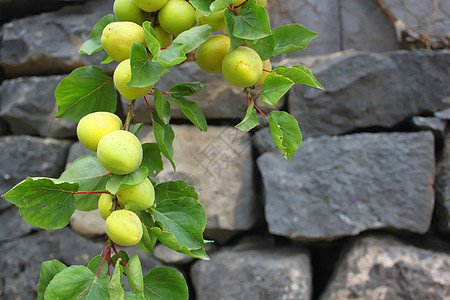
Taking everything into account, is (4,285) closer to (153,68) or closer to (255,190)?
(255,190)

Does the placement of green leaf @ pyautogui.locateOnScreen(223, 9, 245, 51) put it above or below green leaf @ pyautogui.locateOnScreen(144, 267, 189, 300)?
above

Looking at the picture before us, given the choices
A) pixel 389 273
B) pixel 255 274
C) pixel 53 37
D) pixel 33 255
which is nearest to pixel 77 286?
pixel 255 274

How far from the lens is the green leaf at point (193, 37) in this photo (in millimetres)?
335

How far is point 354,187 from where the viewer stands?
1.10m

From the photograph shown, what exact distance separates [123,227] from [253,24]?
21 cm

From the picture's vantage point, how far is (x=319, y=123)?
118cm

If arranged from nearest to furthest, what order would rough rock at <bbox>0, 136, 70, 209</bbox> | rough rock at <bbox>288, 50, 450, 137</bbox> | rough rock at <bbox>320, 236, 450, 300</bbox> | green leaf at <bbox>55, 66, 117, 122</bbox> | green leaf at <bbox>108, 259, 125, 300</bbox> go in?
green leaf at <bbox>108, 259, 125, 300</bbox>, green leaf at <bbox>55, 66, 117, 122</bbox>, rough rock at <bbox>320, 236, 450, 300</bbox>, rough rock at <bbox>288, 50, 450, 137</bbox>, rough rock at <bbox>0, 136, 70, 209</bbox>

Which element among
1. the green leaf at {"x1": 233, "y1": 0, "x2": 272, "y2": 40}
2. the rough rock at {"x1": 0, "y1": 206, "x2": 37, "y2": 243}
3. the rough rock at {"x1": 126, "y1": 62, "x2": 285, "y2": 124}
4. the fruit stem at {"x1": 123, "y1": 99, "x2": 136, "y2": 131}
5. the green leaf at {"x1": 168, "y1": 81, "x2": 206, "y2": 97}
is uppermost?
the green leaf at {"x1": 233, "y1": 0, "x2": 272, "y2": 40}

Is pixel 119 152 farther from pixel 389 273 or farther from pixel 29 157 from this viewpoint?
pixel 29 157

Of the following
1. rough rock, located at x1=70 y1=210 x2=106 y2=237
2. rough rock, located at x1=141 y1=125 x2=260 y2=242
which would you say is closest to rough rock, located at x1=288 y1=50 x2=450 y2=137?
rough rock, located at x1=141 y1=125 x2=260 y2=242

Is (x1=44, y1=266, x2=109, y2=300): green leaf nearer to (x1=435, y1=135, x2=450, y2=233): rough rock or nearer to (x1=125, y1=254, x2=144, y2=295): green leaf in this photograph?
(x1=125, y1=254, x2=144, y2=295): green leaf

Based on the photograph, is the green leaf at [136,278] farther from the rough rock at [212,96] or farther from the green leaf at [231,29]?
the rough rock at [212,96]

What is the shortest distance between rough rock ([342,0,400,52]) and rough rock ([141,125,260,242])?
1.68 ft

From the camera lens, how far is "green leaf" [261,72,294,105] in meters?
0.36
